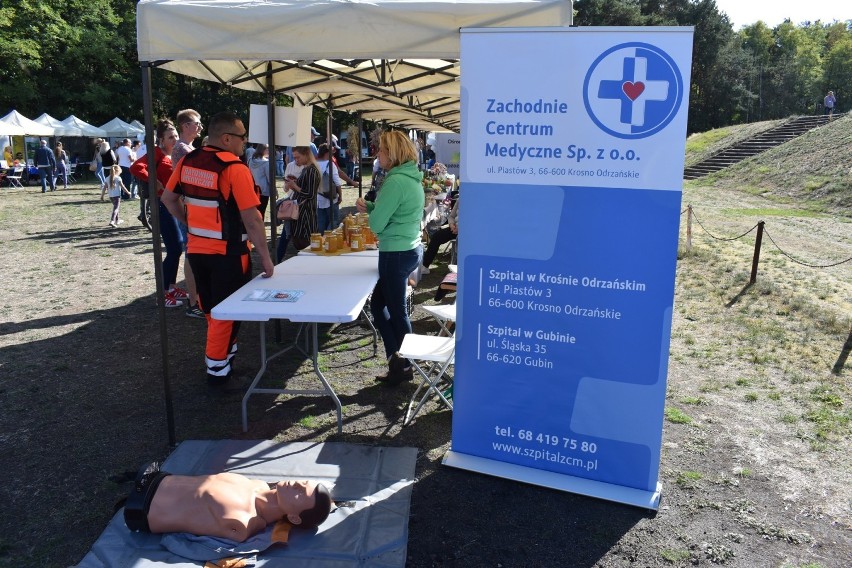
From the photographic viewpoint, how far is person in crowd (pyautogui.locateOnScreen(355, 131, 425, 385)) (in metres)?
4.21

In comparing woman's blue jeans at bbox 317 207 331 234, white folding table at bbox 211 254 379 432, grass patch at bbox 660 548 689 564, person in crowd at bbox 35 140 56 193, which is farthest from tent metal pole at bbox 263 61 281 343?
person in crowd at bbox 35 140 56 193

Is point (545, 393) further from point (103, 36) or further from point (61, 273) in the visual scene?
point (103, 36)

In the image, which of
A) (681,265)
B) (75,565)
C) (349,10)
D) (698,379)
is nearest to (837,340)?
→ (698,379)

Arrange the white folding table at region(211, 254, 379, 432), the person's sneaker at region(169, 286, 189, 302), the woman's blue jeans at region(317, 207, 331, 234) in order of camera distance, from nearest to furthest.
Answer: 1. the white folding table at region(211, 254, 379, 432)
2. the person's sneaker at region(169, 286, 189, 302)
3. the woman's blue jeans at region(317, 207, 331, 234)

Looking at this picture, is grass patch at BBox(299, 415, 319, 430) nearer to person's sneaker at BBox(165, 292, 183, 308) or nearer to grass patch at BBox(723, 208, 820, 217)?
person's sneaker at BBox(165, 292, 183, 308)

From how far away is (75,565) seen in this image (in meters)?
2.73

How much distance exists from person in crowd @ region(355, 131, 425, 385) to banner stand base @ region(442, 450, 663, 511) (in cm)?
123

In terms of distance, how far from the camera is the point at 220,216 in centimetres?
406

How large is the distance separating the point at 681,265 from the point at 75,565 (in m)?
8.88

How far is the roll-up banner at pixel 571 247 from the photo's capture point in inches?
118

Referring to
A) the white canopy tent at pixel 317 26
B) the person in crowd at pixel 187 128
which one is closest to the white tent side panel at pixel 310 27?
the white canopy tent at pixel 317 26

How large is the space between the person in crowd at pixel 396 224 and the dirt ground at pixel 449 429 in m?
0.61

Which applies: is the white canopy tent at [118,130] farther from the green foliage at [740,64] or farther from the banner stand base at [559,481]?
the green foliage at [740,64]

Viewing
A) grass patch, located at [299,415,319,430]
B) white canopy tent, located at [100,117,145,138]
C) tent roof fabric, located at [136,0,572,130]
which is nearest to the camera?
tent roof fabric, located at [136,0,572,130]
